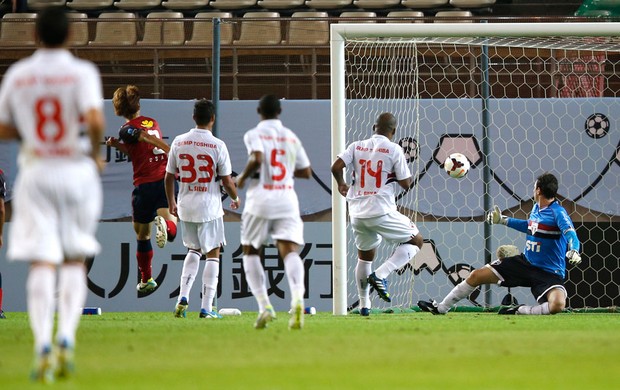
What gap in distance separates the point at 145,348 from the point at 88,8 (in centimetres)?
1241

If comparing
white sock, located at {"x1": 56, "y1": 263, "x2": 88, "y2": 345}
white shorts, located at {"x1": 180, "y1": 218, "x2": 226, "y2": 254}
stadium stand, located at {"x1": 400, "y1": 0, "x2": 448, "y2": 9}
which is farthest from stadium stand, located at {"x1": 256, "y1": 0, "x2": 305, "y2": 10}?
white sock, located at {"x1": 56, "y1": 263, "x2": 88, "y2": 345}

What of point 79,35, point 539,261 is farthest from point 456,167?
point 79,35

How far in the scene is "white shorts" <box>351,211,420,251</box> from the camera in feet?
36.4

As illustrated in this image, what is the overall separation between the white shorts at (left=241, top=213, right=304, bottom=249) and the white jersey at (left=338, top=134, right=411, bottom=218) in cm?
290

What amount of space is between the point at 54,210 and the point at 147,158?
646cm

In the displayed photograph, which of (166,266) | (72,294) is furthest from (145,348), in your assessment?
(166,266)

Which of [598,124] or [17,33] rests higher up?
[17,33]

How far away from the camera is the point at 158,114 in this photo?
1348cm

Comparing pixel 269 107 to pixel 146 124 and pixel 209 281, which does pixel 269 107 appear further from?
pixel 146 124

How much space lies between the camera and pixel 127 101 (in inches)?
442

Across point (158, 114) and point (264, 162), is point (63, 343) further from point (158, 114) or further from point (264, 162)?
point (158, 114)

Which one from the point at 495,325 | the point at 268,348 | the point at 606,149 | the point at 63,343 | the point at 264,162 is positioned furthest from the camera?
the point at 606,149

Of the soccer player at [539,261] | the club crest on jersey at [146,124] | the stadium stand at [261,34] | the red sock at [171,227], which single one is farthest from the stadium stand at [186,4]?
the soccer player at [539,261]

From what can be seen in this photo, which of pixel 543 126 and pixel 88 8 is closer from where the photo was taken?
pixel 543 126
